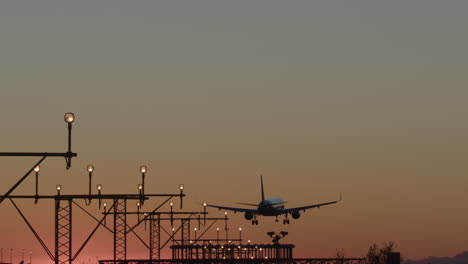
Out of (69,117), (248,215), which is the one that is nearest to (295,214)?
(248,215)

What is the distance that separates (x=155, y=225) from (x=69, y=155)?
117 m

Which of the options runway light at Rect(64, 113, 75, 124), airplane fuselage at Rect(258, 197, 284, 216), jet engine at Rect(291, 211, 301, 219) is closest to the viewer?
runway light at Rect(64, 113, 75, 124)

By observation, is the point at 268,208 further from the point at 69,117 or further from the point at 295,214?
the point at 69,117

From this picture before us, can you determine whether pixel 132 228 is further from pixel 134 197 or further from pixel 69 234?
pixel 69 234

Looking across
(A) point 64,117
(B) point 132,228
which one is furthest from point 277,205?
(A) point 64,117

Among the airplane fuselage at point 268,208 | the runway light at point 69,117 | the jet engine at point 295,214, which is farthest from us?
the jet engine at point 295,214

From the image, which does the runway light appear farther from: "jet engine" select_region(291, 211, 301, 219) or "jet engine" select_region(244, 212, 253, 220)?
"jet engine" select_region(291, 211, 301, 219)

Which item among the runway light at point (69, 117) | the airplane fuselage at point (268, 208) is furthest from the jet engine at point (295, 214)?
the runway light at point (69, 117)

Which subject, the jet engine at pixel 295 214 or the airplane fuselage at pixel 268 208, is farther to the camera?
the jet engine at pixel 295 214

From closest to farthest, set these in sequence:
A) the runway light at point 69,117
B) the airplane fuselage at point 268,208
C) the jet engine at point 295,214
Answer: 1. the runway light at point 69,117
2. the airplane fuselage at point 268,208
3. the jet engine at point 295,214

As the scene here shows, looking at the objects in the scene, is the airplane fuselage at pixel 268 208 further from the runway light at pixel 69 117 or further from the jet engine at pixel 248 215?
the runway light at pixel 69 117

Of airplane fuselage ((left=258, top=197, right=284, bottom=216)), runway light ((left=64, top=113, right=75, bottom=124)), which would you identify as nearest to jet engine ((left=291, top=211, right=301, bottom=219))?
airplane fuselage ((left=258, top=197, right=284, bottom=216))

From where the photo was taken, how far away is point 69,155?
194 ft

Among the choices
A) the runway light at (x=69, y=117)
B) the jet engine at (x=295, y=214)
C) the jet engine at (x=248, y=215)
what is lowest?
the runway light at (x=69, y=117)
